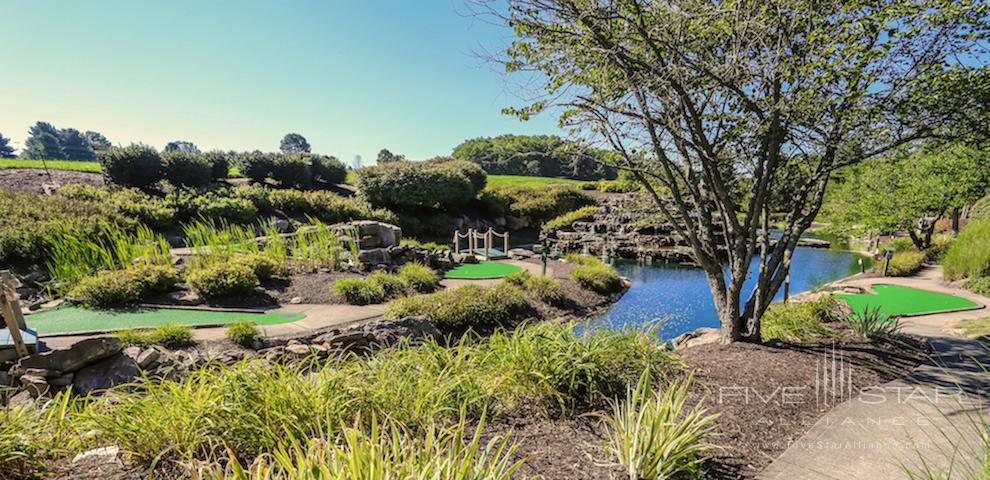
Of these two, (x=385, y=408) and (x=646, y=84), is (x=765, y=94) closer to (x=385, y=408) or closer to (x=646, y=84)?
(x=646, y=84)

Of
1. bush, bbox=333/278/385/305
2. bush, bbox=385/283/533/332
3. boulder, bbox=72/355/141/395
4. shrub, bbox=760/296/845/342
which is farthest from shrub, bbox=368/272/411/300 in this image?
A: shrub, bbox=760/296/845/342

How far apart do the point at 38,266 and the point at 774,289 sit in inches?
506

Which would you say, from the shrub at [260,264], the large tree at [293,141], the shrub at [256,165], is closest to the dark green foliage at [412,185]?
the shrub at [256,165]

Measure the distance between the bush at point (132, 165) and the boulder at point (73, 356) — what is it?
15874 mm

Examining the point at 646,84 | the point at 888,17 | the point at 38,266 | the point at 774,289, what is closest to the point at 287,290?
the point at 38,266

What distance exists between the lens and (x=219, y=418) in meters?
2.25

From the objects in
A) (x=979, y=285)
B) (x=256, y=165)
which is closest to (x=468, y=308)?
(x=979, y=285)

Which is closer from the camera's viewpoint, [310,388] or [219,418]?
[219,418]

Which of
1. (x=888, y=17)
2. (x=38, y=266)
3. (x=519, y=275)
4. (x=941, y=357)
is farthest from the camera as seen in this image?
(x=519, y=275)

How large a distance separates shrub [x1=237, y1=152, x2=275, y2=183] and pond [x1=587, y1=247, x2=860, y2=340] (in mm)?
18097

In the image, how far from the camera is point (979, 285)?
8438mm

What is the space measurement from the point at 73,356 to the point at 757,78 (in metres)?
7.29

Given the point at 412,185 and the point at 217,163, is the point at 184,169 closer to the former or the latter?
the point at 217,163

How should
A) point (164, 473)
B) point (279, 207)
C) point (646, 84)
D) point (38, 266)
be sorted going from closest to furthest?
1. point (164, 473)
2. point (646, 84)
3. point (38, 266)
4. point (279, 207)
